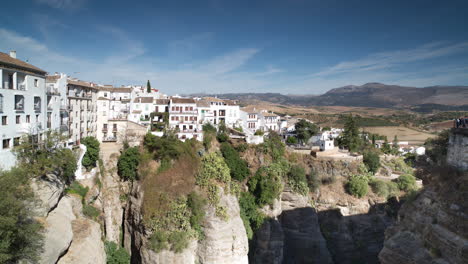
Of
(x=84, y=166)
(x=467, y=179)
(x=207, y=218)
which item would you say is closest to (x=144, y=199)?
(x=207, y=218)

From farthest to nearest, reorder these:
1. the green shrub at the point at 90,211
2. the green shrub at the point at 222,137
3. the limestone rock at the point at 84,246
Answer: the green shrub at the point at 222,137 → the green shrub at the point at 90,211 → the limestone rock at the point at 84,246

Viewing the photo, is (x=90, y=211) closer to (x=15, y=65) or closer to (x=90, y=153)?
(x=90, y=153)

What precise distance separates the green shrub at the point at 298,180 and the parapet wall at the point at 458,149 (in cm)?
1733

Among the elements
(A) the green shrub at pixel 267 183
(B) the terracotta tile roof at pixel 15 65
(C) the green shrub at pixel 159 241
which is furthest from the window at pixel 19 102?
(A) the green shrub at pixel 267 183

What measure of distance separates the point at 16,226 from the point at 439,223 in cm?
2227

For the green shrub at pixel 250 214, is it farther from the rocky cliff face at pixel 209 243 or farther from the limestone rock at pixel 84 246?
the limestone rock at pixel 84 246

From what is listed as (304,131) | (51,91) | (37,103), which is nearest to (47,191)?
(37,103)

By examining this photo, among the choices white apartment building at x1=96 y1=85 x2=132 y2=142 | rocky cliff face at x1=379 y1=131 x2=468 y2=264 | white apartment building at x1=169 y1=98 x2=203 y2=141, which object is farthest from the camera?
white apartment building at x1=169 y1=98 x2=203 y2=141

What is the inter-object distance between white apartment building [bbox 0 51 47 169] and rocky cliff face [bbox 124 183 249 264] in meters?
10.6

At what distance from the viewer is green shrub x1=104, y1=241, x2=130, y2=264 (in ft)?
85.1

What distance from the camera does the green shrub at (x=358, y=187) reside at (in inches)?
1320

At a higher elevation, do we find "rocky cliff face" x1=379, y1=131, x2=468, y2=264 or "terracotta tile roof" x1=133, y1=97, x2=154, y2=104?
"terracotta tile roof" x1=133, y1=97, x2=154, y2=104

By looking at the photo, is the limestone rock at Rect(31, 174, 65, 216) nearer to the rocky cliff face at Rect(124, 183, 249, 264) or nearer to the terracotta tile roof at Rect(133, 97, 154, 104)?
the rocky cliff face at Rect(124, 183, 249, 264)

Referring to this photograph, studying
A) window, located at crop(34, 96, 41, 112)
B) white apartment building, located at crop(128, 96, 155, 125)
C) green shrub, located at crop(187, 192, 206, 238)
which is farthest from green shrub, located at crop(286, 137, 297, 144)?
window, located at crop(34, 96, 41, 112)
